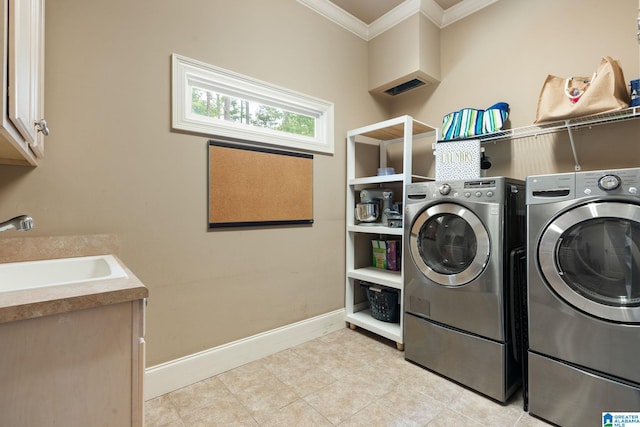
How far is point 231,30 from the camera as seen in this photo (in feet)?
6.86

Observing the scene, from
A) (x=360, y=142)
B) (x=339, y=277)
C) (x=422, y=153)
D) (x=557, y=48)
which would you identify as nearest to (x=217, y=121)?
(x=360, y=142)

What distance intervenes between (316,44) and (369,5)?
597 mm

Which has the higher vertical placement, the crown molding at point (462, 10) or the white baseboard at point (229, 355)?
the crown molding at point (462, 10)

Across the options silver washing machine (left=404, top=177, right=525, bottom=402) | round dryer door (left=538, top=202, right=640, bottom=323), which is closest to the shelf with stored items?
silver washing machine (left=404, top=177, right=525, bottom=402)

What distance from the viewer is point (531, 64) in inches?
88.4

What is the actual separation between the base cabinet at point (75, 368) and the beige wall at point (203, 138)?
94 centimetres

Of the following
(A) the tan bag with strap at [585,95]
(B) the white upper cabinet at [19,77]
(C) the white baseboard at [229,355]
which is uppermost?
(A) the tan bag with strap at [585,95]

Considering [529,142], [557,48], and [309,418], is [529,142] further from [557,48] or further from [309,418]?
[309,418]

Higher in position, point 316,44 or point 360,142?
point 316,44

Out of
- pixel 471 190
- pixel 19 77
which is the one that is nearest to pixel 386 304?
pixel 471 190

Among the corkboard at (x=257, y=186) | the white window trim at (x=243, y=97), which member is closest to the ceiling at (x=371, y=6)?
the white window trim at (x=243, y=97)

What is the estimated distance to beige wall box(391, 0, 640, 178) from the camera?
1.89 metres

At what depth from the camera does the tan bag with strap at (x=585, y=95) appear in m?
1.68

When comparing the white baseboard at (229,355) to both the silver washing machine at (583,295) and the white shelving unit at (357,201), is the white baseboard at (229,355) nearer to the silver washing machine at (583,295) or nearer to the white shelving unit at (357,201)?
the white shelving unit at (357,201)
